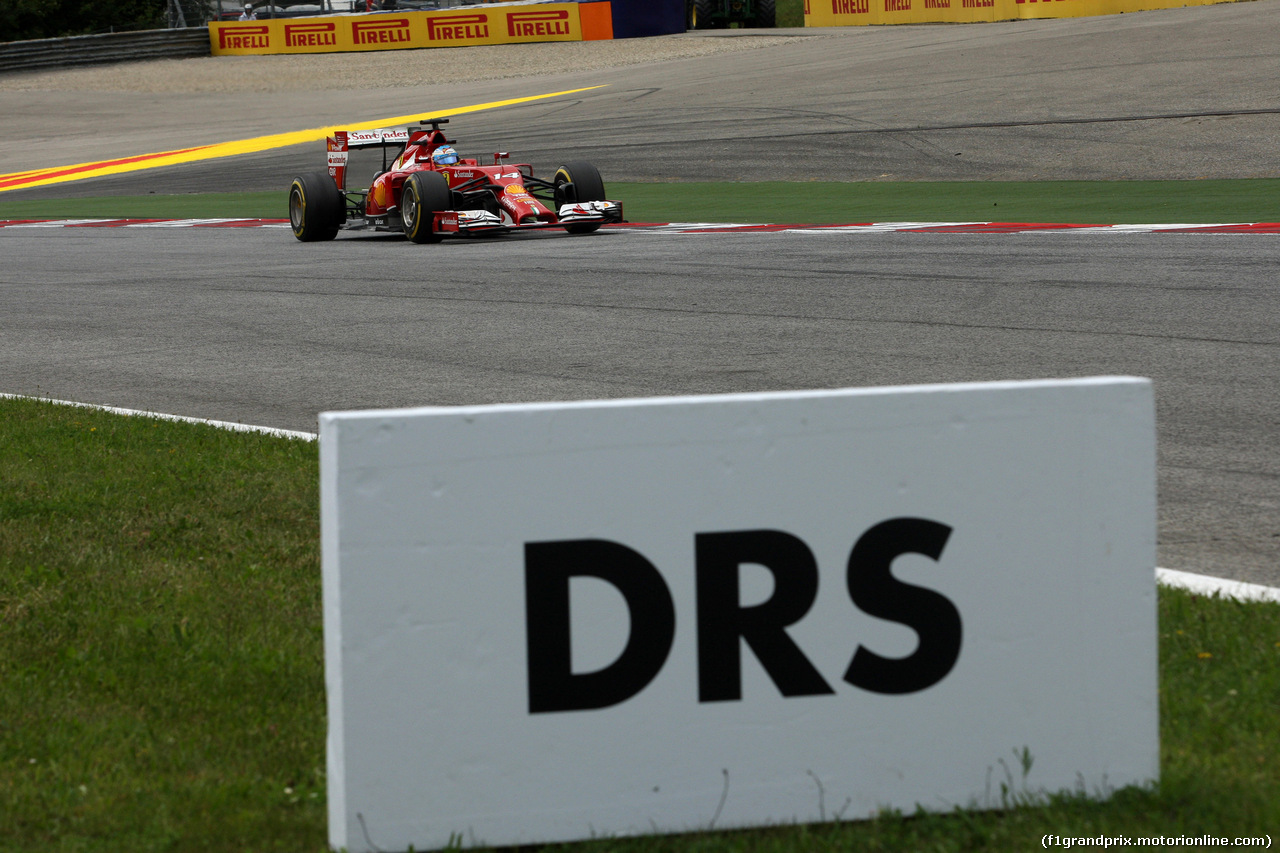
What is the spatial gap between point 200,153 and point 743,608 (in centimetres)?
3325

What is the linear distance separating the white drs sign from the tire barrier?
174ft

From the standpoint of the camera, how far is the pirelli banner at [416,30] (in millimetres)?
48062

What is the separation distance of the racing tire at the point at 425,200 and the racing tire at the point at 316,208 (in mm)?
1387

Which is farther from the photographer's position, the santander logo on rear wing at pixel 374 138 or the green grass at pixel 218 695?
the santander logo on rear wing at pixel 374 138

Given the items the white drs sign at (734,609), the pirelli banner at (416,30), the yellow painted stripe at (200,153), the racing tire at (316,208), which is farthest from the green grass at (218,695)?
the pirelli banner at (416,30)

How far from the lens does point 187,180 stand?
29.1 metres

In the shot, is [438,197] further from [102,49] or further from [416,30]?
[102,49]

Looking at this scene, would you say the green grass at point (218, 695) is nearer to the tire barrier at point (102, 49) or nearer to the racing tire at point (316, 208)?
the racing tire at point (316, 208)

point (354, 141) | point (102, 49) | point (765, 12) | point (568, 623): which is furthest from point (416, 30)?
point (568, 623)

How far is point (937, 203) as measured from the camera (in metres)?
18.2

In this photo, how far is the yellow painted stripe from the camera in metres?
31.8

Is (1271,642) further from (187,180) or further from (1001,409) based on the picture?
(187,180)

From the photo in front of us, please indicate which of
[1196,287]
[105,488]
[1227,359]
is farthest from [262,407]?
[1196,287]

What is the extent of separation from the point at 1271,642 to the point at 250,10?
5470 centimetres
